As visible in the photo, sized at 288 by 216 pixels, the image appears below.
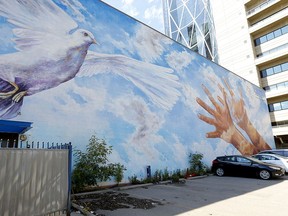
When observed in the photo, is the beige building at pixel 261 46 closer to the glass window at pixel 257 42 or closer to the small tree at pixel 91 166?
the glass window at pixel 257 42

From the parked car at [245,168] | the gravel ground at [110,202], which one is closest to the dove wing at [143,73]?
the parked car at [245,168]

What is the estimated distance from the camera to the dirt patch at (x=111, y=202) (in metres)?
6.70

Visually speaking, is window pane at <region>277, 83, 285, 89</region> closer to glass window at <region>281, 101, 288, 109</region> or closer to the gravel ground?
glass window at <region>281, 101, 288, 109</region>

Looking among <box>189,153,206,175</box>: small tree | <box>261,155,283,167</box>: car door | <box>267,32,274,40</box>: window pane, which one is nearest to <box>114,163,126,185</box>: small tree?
<box>189,153,206,175</box>: small tree

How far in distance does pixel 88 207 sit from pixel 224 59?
1659 inches

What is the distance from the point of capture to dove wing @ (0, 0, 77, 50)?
30.5 ft

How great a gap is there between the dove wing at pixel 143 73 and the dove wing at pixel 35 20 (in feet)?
6.21

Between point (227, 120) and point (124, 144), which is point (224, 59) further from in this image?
point (124, 144)

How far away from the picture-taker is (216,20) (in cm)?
4475

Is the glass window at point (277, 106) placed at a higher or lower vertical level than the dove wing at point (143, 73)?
higher

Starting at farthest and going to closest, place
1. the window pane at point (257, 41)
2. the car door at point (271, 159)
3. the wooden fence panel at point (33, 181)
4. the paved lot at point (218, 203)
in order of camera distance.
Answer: the window pane at point (257, 41), the car door at point (271, 159), the paved lot at point (218, 203), the wooden fence panel at point (33, 181)

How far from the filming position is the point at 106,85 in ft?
38.9

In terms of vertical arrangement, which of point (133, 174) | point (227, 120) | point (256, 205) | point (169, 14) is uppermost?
point (169, 14)

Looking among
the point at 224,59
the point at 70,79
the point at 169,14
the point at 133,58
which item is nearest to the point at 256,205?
the point at 70,79
